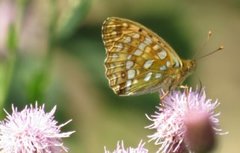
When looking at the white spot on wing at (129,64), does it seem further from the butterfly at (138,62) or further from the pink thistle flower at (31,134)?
the pink thistle flower at (31,134)

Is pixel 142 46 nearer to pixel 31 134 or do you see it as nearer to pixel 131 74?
pixel 131 74

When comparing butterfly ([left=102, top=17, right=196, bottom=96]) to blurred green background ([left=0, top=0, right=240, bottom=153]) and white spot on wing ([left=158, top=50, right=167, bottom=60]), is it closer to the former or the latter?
white spot on wing ([left=158, top=50, right=167, bottom=60])

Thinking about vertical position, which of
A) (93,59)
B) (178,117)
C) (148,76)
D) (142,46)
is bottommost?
(93,59)

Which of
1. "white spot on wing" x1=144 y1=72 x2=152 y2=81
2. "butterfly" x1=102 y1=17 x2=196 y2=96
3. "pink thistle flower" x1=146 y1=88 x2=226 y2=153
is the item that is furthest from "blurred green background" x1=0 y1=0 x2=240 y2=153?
"pink thistle flower" x1=146 y1=88 x2=226 y2=153

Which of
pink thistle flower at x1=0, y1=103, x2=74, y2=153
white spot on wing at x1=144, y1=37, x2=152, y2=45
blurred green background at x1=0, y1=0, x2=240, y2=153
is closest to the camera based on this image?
pink thistle flower at x1=0, y1=103, x2=74, y2=153

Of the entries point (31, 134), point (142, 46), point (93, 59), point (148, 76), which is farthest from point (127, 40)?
point (93, 59)
